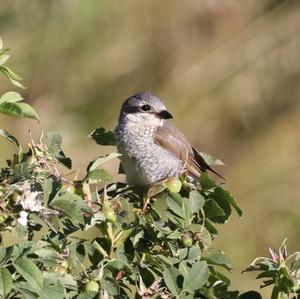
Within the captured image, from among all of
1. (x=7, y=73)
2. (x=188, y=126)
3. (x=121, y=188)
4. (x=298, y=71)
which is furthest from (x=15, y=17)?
(x=7, y=73)

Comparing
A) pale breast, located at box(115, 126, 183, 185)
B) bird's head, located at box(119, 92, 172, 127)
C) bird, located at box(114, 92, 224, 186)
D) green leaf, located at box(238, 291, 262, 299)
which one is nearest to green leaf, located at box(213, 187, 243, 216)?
green leaf, located at box(238, 291, 262, 299)

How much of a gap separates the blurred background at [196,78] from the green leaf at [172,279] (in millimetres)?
4334

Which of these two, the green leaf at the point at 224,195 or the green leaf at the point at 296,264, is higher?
the green leaf at the point at 224,195

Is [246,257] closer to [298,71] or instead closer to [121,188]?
[298,71]

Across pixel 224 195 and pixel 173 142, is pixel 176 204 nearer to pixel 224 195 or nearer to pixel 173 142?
pixel 224 195

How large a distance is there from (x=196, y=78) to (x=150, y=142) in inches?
128

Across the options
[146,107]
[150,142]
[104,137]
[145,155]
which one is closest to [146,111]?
[146,107]

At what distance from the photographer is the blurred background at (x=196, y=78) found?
681 cm

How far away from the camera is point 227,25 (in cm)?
760

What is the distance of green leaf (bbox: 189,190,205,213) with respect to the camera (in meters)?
2.35

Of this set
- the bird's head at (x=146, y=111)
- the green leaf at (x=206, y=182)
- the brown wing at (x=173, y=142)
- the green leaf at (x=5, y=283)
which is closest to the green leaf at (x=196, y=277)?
the green leaf at (x=206, y=182)

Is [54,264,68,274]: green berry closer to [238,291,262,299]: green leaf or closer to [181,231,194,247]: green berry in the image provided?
[181,231,194,247]: green berry

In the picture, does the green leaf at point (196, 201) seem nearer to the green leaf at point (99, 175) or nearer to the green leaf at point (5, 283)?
the green leaf at point (99, 175)

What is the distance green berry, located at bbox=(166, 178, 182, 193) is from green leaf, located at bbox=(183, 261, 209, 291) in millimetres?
293
